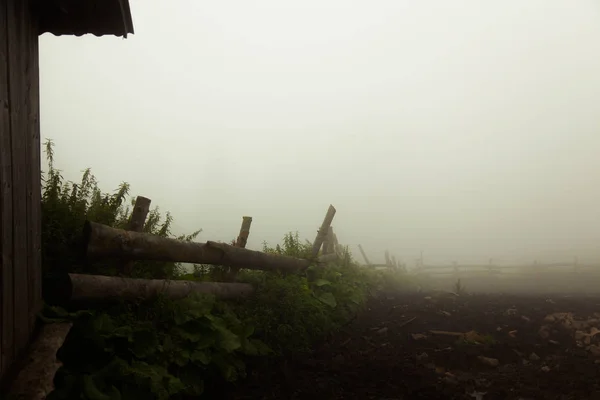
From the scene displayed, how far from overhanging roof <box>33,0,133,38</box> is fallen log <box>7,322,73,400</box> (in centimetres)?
274

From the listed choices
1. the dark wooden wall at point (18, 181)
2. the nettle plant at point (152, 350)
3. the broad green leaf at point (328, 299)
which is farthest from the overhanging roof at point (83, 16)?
the broad green leaf at point (328, 299)

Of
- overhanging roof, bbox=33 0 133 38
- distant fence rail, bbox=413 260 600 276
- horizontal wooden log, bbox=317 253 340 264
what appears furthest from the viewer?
distant fence rail, bbox=413 260 600 276

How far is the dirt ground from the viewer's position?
173 inches

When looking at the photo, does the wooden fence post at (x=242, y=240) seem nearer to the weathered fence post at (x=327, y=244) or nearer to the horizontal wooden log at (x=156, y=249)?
the horizontal wooden log at (x=156, y=249)

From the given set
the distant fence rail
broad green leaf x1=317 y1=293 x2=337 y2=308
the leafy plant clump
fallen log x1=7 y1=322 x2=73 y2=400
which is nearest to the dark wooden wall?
fallen log x1=7 y1=322 x2=73 y2=400

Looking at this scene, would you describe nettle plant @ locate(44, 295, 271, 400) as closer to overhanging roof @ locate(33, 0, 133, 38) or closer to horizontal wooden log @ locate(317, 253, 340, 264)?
overhanging roof @ locate(33, 0, 133, 38)

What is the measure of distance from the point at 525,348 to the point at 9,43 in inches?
297

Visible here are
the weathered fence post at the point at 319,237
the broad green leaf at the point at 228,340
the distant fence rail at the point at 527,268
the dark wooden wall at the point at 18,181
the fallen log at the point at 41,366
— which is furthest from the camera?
the distant fence rail at the point at 527,268

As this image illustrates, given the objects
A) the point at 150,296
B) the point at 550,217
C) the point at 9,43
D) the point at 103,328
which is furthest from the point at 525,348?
the point at 550,217

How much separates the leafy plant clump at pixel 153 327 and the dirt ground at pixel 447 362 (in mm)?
398

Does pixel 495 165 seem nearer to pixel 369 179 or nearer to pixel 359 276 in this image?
pixel 369 179

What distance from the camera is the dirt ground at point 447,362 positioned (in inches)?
173

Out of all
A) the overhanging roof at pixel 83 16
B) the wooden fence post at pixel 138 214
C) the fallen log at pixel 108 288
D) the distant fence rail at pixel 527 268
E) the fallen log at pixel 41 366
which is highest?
the overhanging roof at pixel 83 16

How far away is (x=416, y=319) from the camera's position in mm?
8797
